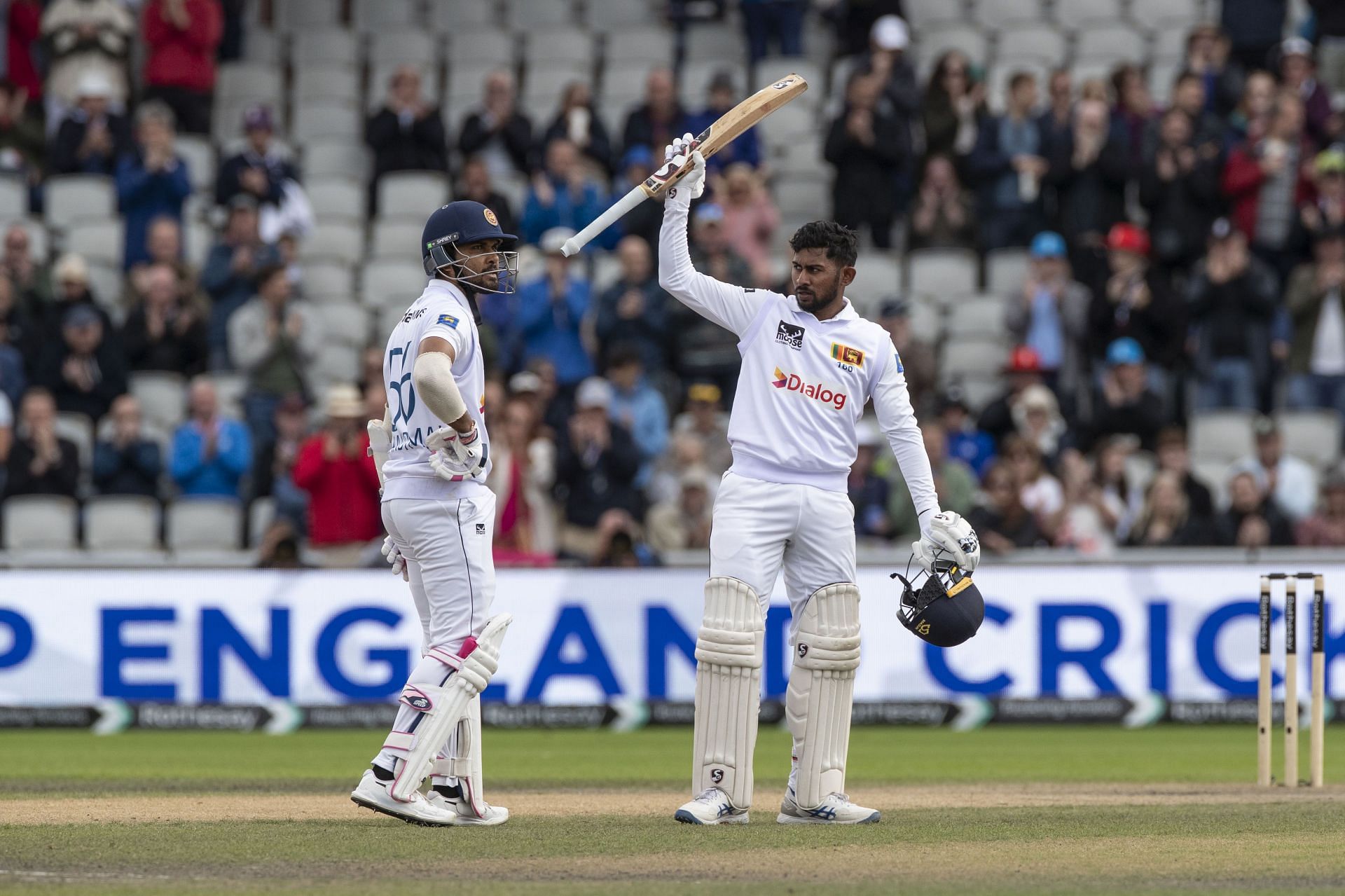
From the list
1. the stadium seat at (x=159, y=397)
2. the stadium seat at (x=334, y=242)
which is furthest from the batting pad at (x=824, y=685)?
the stadium seat at (x=334, y=242)

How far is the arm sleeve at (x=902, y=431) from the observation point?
29.9ft

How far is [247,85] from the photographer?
22.8 metres

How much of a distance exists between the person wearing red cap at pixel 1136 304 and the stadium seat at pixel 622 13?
7.50 m

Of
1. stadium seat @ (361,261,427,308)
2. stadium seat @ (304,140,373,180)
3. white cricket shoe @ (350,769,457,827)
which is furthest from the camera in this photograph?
stadium seat @ (304,140,373,180)

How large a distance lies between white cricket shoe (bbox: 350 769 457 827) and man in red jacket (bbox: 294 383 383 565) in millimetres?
7493

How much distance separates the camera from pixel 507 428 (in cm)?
1633

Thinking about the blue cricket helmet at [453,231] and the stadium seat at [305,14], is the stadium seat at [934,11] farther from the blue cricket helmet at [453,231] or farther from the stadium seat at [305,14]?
the blue cricket helmet at [453,231]

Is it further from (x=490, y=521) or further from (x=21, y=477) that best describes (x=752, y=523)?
(x=21, y=477)

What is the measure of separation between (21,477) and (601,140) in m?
6.62

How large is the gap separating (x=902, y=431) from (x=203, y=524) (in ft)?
31.8

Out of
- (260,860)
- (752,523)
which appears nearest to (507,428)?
(752,523)

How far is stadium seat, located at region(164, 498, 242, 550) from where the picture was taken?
17.4 m

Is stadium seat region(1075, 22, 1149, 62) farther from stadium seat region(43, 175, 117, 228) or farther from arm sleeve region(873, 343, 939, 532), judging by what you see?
arm sleeve region(873, 343, 939, 532)

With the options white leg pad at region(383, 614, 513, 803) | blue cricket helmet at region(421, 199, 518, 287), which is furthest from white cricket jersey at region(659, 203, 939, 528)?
white leg pad at region(383, 614, 513, 803)
